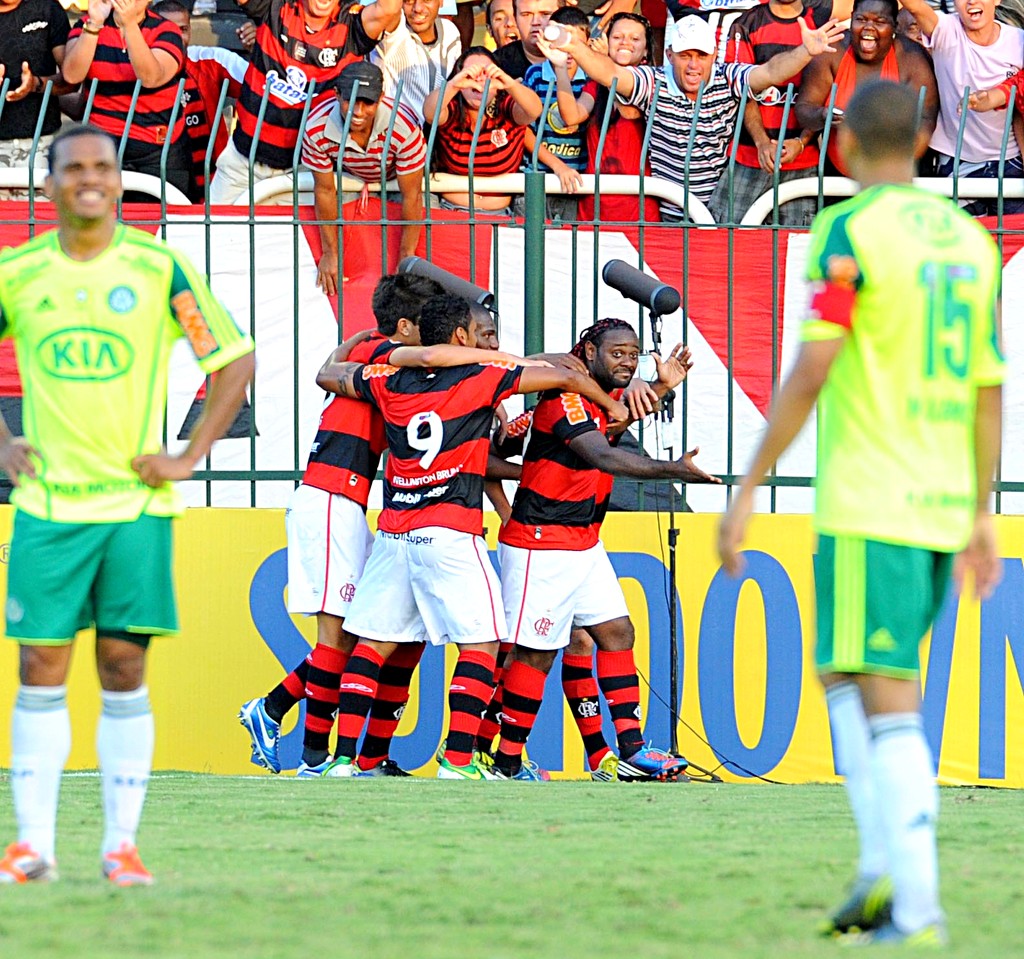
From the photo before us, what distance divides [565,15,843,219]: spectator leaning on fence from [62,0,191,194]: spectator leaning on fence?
2.32 m

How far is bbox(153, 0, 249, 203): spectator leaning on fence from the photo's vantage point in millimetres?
10312

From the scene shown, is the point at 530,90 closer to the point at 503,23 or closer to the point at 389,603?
the point at 503,23

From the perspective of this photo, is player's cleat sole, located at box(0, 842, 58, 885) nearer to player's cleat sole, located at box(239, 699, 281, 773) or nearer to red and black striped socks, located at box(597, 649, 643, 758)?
player's cleat sole, located at box(239, 699, 281, 773)

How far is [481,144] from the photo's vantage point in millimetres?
9719

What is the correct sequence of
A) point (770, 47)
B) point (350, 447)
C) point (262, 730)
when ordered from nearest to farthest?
1. point (350, 447)
2. point (262, 730)
3. point (770, 47)

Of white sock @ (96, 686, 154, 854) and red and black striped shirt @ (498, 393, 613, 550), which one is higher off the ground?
red and black striped shirt @ (498, 393, 613, 550)

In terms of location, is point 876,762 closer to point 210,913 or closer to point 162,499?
point 210,913

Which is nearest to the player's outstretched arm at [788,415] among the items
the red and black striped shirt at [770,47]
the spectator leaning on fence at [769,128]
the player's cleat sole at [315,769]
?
the player's cleat sole at [315,769]

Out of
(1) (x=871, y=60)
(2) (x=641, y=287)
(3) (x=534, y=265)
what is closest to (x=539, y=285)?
(3) (x=534, y=265)

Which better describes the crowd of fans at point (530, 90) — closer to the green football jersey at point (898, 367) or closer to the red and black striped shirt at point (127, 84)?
the red and black striped shirt at point (127, 84)

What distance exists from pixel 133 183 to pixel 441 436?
9.40 ft

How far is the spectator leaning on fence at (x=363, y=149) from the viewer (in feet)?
29.9

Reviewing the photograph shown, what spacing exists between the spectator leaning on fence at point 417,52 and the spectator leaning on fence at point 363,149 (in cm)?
111

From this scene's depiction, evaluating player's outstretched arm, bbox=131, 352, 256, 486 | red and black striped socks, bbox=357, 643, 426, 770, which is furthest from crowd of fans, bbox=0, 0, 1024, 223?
player's outstretched arm, bbox=131, 352, 256, 486
